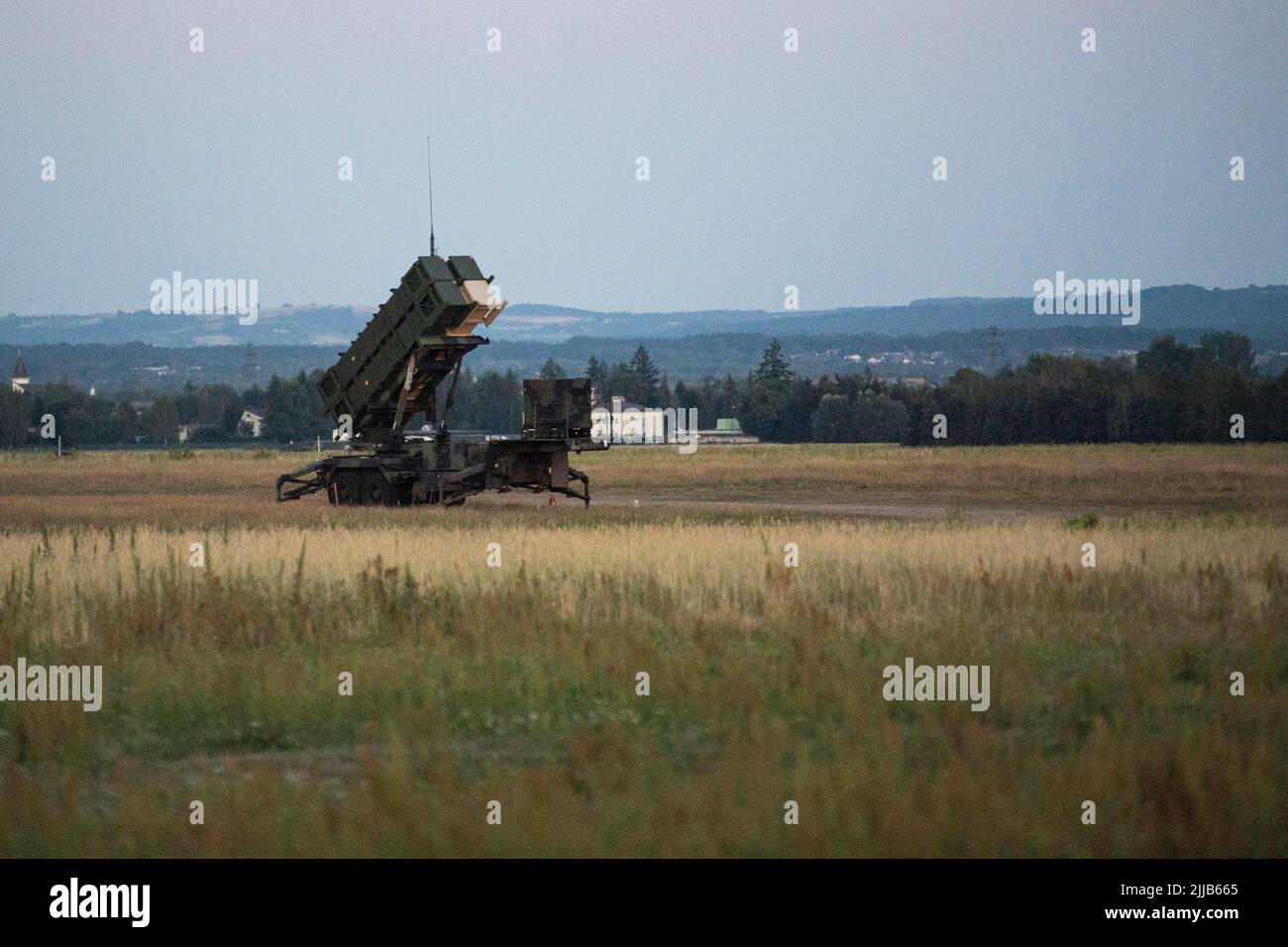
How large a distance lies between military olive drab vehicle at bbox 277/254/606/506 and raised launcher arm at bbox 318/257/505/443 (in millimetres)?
22

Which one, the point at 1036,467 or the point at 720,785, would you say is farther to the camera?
the point at 1036,467

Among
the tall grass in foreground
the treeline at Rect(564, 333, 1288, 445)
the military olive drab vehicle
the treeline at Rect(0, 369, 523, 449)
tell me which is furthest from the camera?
the treeline at Rect(0, 369, 523, 449)

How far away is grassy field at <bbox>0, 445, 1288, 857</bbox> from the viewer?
868 cm

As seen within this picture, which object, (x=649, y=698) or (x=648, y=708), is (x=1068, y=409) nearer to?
(x=649, y=698)

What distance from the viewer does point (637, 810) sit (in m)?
8.90

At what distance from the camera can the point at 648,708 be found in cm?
1210

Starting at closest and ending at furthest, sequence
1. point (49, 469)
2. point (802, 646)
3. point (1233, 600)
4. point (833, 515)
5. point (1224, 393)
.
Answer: point (802, 646) → point (1233, 600) → point (833, 515) → point (49, 469) → point (1224, 393)

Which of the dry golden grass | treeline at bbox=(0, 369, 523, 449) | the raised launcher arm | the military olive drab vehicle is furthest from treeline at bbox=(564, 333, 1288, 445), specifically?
the raised launcher arm

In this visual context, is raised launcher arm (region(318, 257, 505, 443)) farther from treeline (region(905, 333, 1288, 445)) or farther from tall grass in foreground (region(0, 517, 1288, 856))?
treeline (region(905, 333, 1288, 445))

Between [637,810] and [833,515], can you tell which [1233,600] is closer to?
[637,810]

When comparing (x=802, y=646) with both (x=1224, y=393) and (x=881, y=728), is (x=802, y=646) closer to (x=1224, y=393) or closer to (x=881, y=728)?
(x=881, y=728)
